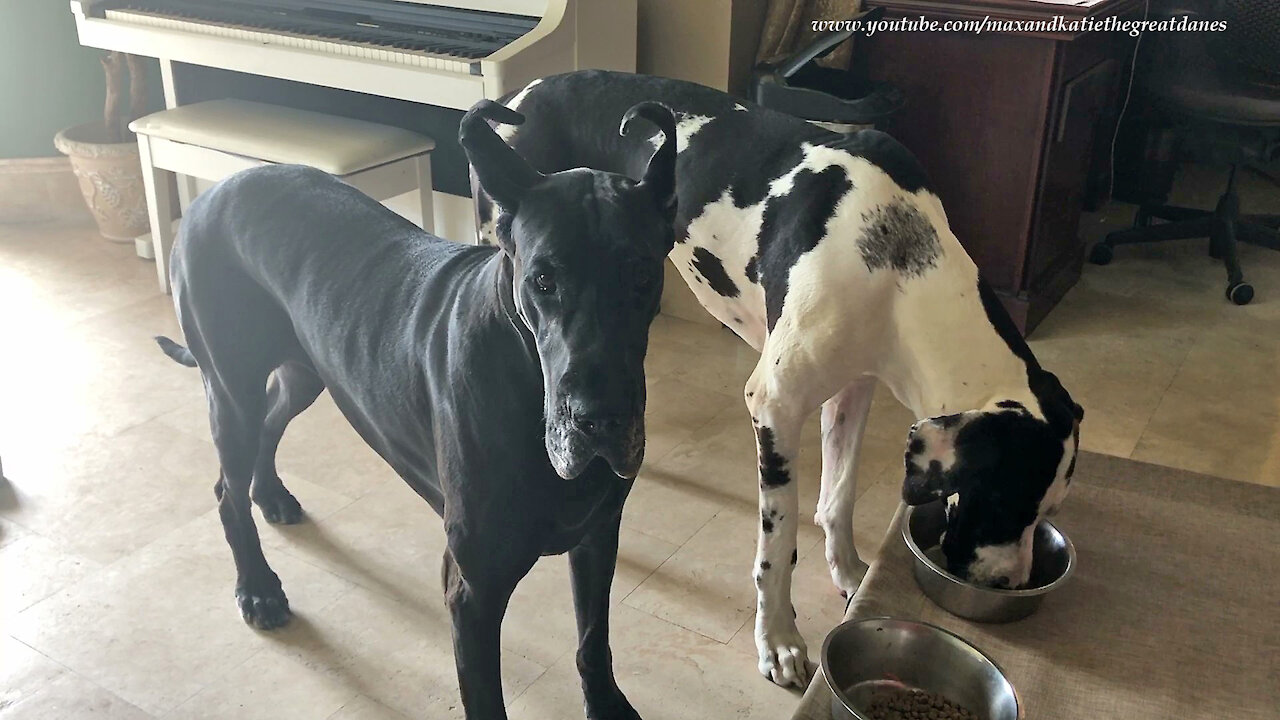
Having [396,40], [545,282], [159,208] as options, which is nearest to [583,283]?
[545,282]

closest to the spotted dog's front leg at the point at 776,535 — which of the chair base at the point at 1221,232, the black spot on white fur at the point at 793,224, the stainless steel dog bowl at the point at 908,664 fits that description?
the black spot on white fur at the point at 793,224

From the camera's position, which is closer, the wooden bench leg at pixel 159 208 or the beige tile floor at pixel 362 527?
the beige tile floor at pixel 362 527

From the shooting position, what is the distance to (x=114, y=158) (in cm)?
378

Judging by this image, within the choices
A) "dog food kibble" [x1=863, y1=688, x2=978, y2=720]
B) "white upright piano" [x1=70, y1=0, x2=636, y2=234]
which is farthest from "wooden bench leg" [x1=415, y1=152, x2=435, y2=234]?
"dog food kibble" [x1=863, y1=688, x2=978, y2=720]

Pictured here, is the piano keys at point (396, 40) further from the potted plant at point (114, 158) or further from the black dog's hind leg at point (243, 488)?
the black dog's hind leg at point (243, 488)

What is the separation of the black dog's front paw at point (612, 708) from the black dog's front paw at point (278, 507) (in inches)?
36.1

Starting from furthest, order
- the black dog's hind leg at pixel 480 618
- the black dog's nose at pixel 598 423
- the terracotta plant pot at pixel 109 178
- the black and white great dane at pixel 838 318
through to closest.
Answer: the terracotta plant pot at pixel 109 178
the black and white great dane at pixel 838 318
the black dog's hind leg at pixel 480 618
the black dog's nose at pixel 598 423

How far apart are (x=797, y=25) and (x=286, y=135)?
1.55 meters

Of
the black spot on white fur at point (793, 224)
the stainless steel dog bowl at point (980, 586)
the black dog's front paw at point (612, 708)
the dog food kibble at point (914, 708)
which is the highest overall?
the black spot on white fur at point (793, 224)

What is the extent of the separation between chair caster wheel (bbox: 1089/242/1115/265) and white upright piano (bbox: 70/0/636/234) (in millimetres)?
1982

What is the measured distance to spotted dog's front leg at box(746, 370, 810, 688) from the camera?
1.81 meters

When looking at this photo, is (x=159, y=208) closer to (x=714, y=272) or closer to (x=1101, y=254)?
(x=714, y=272)

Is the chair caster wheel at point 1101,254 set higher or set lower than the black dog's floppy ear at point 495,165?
lower

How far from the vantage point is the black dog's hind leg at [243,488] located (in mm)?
1887
